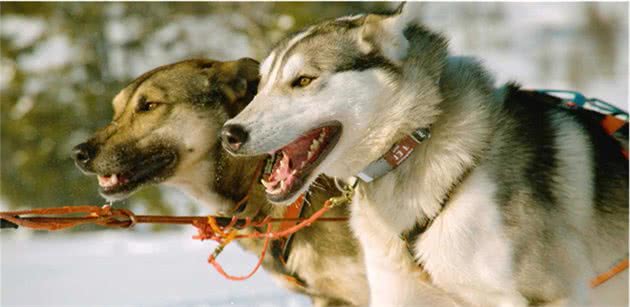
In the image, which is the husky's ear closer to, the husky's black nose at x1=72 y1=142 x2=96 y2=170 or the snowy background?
the husky's black nose at x1=72 y1=142 x2=96 y2=170

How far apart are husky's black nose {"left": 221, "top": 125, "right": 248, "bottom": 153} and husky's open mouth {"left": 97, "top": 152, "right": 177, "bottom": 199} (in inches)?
45.3

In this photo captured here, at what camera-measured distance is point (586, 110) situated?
288 cm

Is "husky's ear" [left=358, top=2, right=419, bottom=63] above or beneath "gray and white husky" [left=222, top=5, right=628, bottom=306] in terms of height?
above

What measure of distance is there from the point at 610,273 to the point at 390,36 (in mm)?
1097

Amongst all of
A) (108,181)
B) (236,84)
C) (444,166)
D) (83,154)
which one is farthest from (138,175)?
(444,166)

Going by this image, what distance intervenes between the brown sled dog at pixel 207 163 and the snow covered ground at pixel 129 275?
114cm

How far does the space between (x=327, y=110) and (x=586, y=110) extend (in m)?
1.08

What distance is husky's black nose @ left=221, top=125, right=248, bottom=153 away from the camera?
244 cm

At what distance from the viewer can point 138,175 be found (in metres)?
3.50

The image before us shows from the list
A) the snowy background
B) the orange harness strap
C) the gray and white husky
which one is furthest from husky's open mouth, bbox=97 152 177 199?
the snowy background

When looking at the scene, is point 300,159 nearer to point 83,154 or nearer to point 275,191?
point 275,191

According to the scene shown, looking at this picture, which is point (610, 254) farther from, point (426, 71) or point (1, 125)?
point (1, 125)

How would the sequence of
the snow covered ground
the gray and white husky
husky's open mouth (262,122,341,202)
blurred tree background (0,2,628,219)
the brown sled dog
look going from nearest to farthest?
the gray and white husky
husky's open mouth (262,122,341,202)
the brown sled dog
the snow covered ground
blurred tree background (0,2,628,219)

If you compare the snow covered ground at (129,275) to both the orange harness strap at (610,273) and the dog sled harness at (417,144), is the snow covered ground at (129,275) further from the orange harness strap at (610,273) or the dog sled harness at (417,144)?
the orange harness strap at (610,273)
